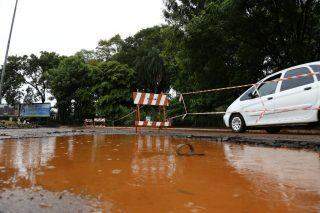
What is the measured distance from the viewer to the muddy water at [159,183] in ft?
9.51

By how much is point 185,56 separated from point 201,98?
405cm

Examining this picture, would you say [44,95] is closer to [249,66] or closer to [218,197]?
[249,66]

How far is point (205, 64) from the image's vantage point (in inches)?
718

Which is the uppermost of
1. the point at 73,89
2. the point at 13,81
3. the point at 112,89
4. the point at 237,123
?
the point at 13,81

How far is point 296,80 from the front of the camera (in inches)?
401

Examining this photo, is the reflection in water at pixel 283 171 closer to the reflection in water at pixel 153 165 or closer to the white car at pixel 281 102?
the reflection in water at pixel 153 165

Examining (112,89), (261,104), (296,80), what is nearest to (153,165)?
(296,80)

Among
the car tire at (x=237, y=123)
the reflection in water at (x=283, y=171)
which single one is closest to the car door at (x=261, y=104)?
the car tire at (x=237, y=123)

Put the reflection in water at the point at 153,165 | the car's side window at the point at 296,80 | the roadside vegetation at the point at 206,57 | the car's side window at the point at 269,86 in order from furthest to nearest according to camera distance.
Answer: the roadside vegetation at the point at 206,57 < the car's side window at the point at 269,86 < the car's side window at the point at 296,80 < the reflection in water at the point at 153,165

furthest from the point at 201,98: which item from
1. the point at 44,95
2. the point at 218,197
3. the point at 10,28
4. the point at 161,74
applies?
the point at 44,95

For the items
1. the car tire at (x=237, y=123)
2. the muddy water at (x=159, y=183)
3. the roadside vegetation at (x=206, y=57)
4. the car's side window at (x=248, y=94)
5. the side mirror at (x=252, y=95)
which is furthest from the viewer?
the roadside vegetation at (x=206, y=57)

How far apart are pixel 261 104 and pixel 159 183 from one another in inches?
321

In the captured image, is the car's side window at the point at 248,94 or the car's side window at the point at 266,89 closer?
the car's side window at the point at 266,89

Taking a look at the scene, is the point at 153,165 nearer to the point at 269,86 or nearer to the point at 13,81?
the point at 269,86
